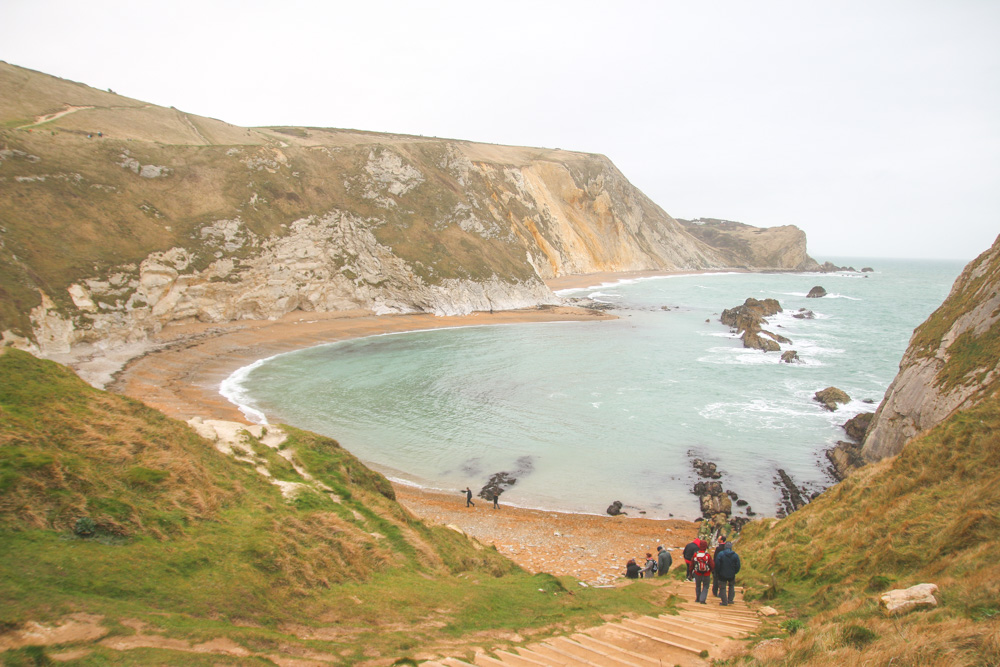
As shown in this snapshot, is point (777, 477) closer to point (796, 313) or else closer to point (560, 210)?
point (796, 313)

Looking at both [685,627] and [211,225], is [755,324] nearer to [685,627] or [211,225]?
[685,627]

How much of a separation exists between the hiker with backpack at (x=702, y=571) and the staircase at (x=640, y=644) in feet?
2.88

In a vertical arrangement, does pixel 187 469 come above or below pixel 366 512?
above

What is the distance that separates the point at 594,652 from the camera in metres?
7.54

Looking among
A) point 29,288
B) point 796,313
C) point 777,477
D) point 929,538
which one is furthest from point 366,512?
point 796,313

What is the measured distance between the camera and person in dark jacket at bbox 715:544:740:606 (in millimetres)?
10234

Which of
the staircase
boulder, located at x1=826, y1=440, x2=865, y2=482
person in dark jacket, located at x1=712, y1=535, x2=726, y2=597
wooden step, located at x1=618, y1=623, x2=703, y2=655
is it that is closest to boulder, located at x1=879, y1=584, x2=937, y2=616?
the staircase

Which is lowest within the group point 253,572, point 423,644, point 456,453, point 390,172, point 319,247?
point 456,453

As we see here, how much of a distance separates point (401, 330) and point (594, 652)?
179ft

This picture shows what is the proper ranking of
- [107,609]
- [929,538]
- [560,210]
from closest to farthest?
[107,609] < [929,538] < [560,210]

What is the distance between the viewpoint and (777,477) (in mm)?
25016

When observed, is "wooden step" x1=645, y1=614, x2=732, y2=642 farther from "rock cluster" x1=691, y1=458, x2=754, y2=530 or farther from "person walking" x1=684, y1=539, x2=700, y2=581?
"rock cluster" x1=691, y1=458, x2=754, y2=530

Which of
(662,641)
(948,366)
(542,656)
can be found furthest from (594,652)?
(948,366)

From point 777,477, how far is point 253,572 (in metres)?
24.6
